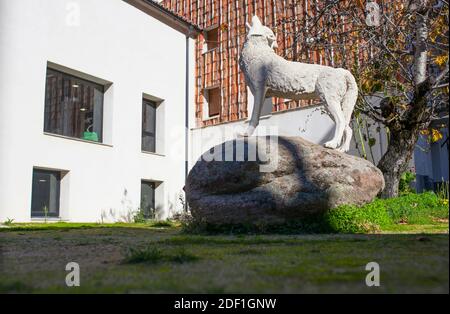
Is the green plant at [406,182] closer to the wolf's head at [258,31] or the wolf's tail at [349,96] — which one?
the wolf's tail at [349,96]

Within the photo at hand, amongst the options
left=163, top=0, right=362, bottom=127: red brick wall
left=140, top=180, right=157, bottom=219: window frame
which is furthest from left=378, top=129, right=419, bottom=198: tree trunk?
left=140, top=180, right=157, bottom=219: window frame

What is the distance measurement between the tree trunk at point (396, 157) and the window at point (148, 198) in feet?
26.3

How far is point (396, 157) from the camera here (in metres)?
9.41

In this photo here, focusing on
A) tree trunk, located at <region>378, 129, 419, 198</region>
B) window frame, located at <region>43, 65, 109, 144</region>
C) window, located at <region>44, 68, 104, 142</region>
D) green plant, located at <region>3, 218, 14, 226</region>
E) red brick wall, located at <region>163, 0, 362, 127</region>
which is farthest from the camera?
red brick wall, located at <region>163, 0, 362, 127</region>

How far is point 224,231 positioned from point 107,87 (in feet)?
30.4

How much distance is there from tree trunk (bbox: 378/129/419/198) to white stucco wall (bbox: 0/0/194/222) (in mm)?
7876

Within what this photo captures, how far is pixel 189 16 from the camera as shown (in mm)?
18234

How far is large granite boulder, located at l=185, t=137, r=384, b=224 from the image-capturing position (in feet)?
19.1

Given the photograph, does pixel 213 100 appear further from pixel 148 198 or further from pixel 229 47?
pixel 148 198

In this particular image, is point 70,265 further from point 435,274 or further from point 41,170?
point 41,170

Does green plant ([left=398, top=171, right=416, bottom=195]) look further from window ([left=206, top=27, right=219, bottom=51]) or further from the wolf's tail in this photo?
window ([left=206, top=27, right=219, bottom=51])

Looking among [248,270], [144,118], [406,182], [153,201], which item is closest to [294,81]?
[248,270]

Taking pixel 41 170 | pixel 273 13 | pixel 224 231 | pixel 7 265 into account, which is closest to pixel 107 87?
pixel 41 170

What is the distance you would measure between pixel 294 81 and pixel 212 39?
1139 centimetres
